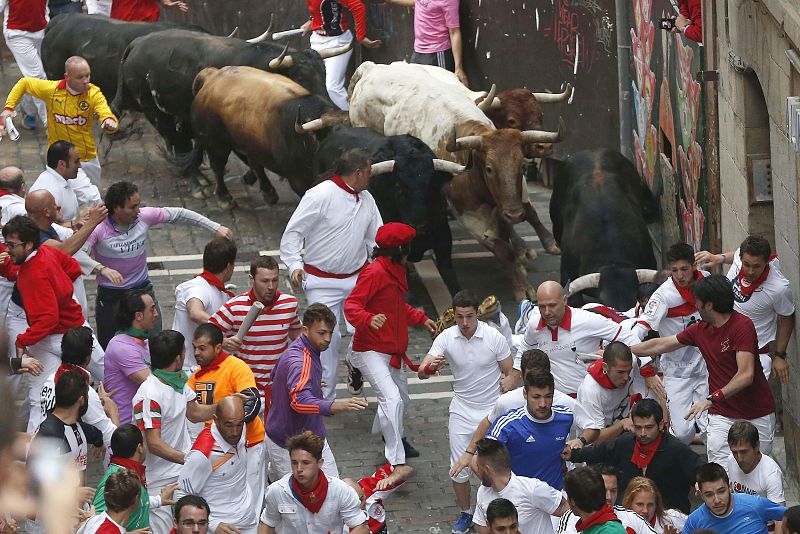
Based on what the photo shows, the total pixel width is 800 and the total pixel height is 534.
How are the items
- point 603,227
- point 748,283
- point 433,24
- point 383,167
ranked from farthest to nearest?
point 433,24, point 383,167, point 603,227, point 748,283

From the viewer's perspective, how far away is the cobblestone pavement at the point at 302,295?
10445mm

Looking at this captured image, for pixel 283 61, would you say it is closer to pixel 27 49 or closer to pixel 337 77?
pixel 337 77

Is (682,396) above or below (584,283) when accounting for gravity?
below

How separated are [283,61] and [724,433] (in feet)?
29.5

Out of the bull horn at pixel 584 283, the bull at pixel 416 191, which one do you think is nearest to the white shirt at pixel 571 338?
the bull horn at pixel 584 283

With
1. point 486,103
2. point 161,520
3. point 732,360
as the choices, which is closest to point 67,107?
point 486,103

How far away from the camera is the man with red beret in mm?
10320

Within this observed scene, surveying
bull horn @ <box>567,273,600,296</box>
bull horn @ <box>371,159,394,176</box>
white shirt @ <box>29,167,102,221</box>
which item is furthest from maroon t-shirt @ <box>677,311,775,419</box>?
white shirt @ <box>29,167,102,221</box>

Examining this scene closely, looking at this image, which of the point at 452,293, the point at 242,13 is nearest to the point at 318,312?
the point at 452,293

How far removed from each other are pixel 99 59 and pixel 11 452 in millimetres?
15835

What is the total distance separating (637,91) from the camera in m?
15.4

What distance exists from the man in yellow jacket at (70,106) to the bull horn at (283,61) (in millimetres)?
3107

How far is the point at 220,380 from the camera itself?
29.8 feet

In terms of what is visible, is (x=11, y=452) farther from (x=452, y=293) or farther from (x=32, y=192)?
(x=452, y=293)
